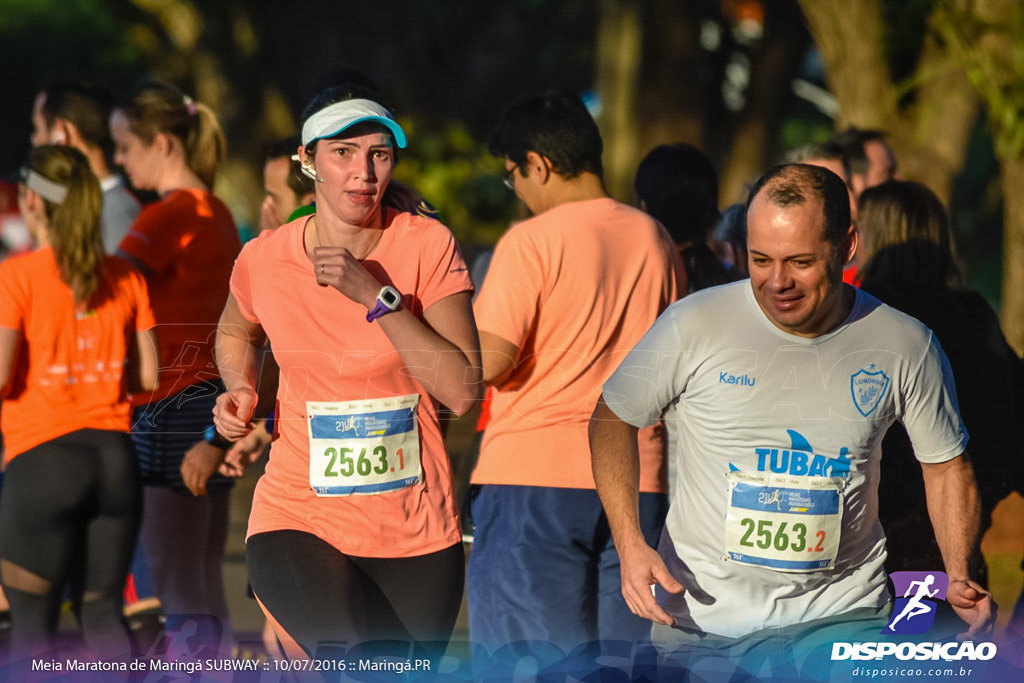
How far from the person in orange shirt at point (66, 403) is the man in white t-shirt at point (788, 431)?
190 cm

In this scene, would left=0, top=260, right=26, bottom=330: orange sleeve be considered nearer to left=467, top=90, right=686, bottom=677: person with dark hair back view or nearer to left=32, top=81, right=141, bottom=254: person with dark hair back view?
left=32, top=81, right=141, bottom=254: person with dark hair back view

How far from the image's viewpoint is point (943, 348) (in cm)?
400

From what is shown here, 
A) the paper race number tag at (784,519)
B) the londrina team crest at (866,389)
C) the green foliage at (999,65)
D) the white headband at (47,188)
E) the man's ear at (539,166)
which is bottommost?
the paper race number tag at (784,519)

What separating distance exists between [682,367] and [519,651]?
1130 millimetres

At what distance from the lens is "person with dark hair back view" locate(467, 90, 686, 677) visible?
389 centimetres

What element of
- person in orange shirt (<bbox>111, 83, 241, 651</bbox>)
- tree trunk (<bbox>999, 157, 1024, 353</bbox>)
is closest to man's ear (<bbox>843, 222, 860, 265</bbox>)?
person in orange shirt (<bbox>111, 83, 241, 651</bbox>)

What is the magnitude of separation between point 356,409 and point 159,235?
5.57ft

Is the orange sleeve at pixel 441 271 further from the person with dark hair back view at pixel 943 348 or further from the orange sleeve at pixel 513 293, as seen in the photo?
the person with dark hair back view at pixel 943 348

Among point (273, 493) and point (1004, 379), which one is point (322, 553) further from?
point (1004, 379)

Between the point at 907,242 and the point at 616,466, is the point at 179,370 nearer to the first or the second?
the point at 616,466

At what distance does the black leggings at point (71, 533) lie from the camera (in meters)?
4.29

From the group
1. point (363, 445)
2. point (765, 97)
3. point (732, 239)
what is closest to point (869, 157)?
point (732, 239)

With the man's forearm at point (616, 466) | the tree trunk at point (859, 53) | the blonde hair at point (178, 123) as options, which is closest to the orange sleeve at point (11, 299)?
the blonde hair at point (178, 123)

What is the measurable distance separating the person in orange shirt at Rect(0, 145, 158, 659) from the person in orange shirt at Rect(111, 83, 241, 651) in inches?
7.7
